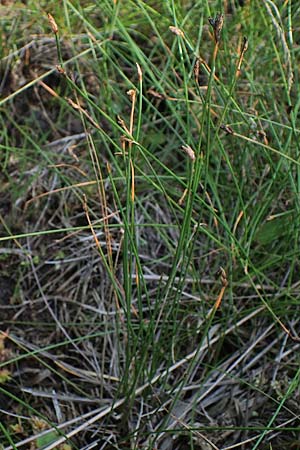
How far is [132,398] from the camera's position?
41.5 inches

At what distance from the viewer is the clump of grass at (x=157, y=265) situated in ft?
3.45

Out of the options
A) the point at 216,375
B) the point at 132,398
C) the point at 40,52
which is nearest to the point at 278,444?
the point at 216,375

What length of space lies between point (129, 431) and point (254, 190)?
552 millimetres

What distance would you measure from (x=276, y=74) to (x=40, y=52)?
0.60m

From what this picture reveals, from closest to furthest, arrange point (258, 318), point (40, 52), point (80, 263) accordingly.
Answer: point (258, 318), point (80, 263), point (40, 52)

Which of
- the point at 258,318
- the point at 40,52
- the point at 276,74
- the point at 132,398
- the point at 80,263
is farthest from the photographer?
the point at 40,52

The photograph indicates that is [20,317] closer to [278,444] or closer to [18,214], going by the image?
[18,214]

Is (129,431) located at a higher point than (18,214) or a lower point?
lower

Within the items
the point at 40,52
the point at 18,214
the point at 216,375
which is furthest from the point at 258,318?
the point at 40,52

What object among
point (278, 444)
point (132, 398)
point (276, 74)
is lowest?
point (278, 444)

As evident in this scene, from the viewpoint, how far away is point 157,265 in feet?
4.27

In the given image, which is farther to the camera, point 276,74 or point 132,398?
point 276,74

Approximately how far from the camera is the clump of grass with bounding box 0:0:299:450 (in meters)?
1.05

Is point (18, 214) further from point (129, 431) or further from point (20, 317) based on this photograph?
point (129, 431)
